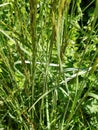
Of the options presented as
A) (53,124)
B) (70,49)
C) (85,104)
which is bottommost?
(53,124)

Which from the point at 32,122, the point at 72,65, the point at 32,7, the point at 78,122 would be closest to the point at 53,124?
the point at 32,122

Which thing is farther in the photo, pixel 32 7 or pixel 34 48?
pixel 34 48

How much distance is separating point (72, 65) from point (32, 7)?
0.90 meters

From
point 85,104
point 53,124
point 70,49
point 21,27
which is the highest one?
point 70,49

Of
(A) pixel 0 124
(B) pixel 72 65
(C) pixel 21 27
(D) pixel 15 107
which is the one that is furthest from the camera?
(B) pixel 72 65

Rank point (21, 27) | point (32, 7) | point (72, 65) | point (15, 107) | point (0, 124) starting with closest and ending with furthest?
point (32, 7), point (21, 27), point (15, 107), point (0, 124), point (72, 65)

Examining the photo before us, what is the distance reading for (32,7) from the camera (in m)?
0.66

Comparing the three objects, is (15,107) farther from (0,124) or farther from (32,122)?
(0,124)

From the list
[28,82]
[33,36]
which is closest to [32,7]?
[33,36]

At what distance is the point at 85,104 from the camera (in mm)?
1444

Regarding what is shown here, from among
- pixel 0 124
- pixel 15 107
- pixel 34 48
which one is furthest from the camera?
pixel 0 124

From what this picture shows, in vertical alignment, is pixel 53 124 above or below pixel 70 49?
below

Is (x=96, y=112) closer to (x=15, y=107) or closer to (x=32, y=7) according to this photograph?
(x=15, y=107)

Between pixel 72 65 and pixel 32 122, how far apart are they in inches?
17.2
